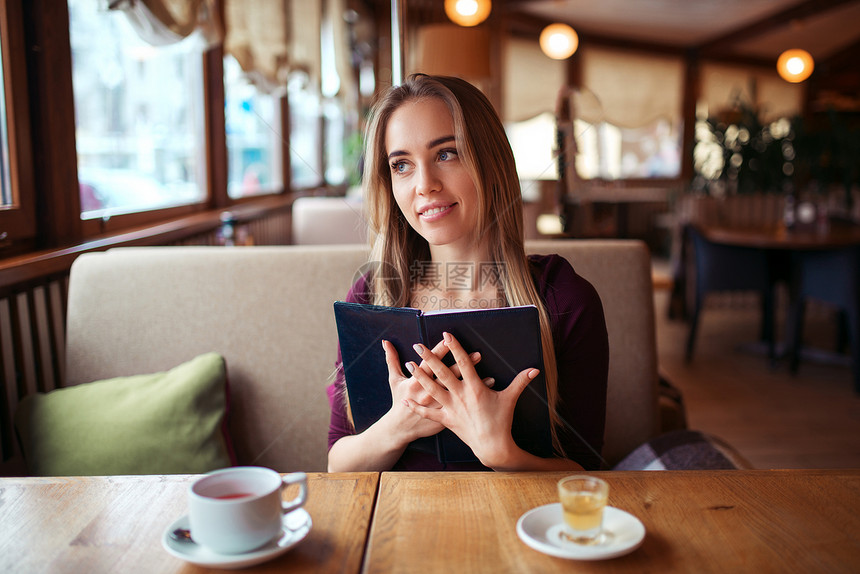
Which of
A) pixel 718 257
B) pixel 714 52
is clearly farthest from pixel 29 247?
pixel 714 52

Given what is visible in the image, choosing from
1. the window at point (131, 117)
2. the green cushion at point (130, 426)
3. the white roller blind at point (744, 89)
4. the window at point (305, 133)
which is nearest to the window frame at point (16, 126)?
the window at point (131, 117)

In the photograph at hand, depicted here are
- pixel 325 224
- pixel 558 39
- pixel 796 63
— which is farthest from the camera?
pixel 796 63

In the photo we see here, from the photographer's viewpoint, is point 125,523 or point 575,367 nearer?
point 125,523

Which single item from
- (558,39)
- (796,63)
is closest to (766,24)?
(796,63)

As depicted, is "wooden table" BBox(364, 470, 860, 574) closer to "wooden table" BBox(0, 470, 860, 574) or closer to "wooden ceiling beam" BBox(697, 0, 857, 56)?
"wooden table" BBox(0, 470, 860, 574)

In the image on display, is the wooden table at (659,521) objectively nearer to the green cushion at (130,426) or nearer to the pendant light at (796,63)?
the green cushion at (130,426)

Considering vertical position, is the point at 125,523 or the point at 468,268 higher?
the point at 468,268

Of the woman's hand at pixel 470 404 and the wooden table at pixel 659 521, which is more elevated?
the woman's hand at pixel 470 404

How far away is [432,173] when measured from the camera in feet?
3.38

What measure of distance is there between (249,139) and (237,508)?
12.7 ft

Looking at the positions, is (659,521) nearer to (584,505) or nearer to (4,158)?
(584,505)

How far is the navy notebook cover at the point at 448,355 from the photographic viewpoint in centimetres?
87

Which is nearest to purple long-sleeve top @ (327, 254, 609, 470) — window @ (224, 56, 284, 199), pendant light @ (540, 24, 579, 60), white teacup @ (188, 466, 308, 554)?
white teacup @ (188, 466, 308, 554)

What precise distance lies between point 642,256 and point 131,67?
6.74 feet
